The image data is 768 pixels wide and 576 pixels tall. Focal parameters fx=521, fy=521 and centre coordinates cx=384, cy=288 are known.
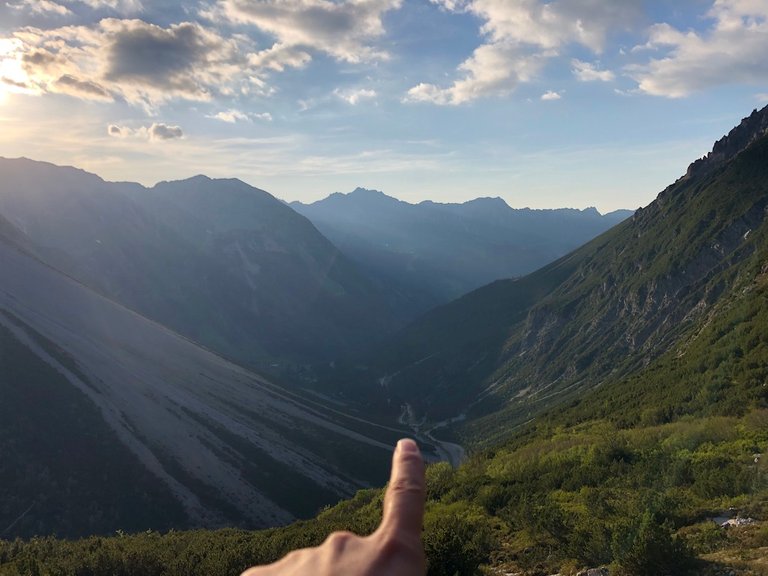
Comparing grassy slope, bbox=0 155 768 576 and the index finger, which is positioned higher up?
the index finger

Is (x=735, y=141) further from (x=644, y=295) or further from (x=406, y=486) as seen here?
(x=406, y=486)

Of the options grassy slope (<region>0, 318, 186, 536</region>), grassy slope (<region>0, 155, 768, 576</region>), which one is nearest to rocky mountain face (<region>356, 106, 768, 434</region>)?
grassy slope (<region>0, 155, 768, 576</region>)

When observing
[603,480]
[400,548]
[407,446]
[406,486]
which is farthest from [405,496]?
[603,480]

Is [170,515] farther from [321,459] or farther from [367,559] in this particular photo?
[367,559]

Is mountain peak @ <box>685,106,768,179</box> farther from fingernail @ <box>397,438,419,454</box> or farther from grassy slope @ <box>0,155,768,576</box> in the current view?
fingernail @ <box>397,438,419,454</box>

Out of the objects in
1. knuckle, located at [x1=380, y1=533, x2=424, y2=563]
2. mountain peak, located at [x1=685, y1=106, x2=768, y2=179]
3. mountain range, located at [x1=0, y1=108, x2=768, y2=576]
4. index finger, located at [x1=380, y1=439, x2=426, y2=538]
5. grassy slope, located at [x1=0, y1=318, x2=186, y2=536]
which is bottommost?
grassy slope, located at [x1=0, y1=318, x2=186, y2=536]

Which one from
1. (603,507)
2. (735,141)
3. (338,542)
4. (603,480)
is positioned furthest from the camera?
Answer: (735,141)

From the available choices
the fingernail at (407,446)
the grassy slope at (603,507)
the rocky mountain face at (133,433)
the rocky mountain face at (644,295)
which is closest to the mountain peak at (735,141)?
the rocky mountain face at (644,295)
